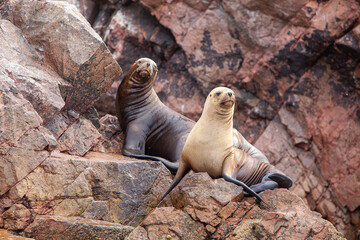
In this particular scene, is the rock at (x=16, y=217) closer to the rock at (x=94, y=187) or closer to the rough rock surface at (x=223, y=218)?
the rock at (x=94, y=187)

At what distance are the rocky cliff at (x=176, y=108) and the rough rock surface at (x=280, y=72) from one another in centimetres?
2

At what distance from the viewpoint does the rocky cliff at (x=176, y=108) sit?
5.44 m

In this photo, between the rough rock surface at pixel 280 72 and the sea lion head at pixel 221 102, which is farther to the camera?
the rough rock surface at pixel 280 72

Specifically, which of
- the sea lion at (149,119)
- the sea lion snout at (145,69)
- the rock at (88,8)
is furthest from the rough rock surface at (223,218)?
the rock at (88,8)

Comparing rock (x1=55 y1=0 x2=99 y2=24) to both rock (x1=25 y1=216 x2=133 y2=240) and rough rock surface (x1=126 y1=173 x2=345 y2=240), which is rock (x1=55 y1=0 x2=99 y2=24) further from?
rock (x1=25 y1=216 x2=133 y2=240)

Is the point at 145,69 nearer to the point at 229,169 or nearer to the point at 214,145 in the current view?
the point at 214,145

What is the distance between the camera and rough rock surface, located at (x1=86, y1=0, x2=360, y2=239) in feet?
36.9

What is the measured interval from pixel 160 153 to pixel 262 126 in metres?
4.00

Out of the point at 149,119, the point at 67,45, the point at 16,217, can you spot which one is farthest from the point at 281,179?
the point at 67,45

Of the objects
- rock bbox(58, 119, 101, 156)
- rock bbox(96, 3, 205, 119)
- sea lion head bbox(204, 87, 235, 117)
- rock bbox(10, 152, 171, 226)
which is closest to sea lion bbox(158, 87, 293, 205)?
sea lion head bbox(204, 87, 235, 117)

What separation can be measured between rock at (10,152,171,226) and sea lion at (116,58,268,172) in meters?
1.71

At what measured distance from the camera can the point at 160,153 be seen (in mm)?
8617

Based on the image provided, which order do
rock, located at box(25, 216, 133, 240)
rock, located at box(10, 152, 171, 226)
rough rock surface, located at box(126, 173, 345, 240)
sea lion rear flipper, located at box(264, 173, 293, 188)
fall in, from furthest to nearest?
sea lion rear flipper, located at box(264, 173, 293, 188), rock, located at box(10, 152, 171, 226), rock, located at box(25, 216, 133, 240), rough rock surface, located at box(126, 173, 345, 240)

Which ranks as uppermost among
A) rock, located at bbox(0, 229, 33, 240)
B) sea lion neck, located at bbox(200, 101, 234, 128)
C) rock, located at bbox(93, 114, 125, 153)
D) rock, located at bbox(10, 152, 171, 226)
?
sea lion neck, located at bbox(200, 101, 234, 128)
